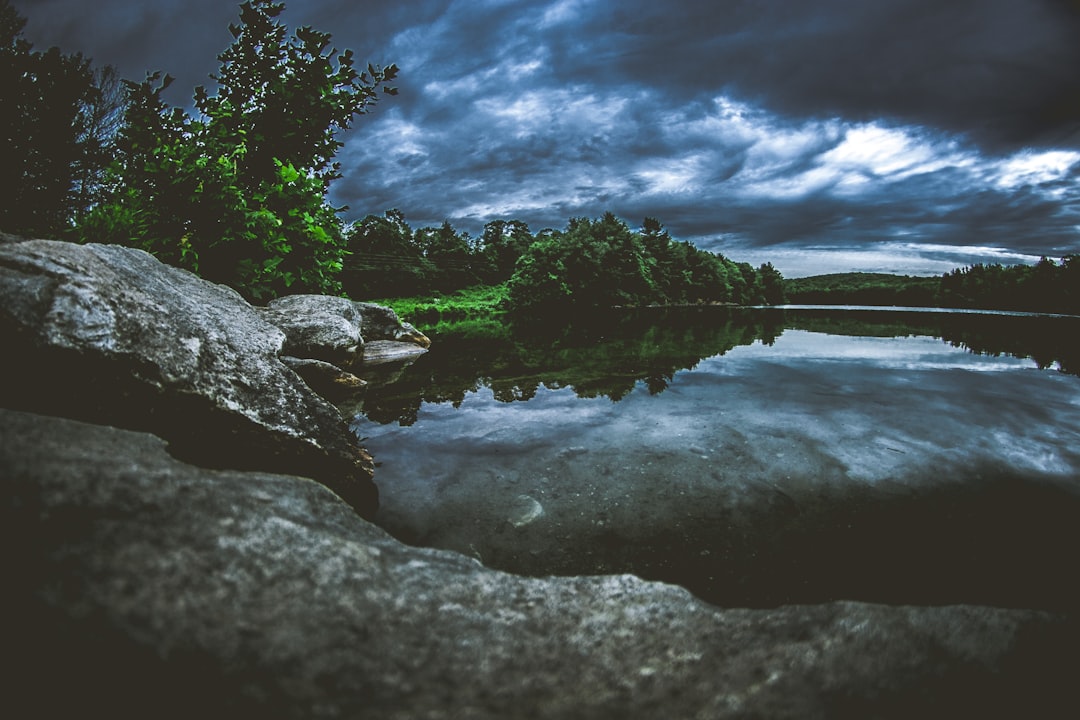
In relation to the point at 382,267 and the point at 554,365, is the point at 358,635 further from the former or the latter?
the point at 382,267

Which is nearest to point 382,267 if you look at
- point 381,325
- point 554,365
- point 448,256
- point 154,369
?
point 448,256

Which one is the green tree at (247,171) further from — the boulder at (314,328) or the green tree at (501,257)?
the green tree at (501,257)

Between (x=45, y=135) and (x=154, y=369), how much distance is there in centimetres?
2530

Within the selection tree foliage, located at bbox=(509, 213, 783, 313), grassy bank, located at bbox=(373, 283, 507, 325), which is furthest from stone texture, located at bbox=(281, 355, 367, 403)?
tree foliage, located at bbox=(509, 213, 783, 313)

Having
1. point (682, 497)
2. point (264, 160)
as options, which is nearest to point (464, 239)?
point (264, 160)

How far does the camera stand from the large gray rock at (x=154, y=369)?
8.34 ft

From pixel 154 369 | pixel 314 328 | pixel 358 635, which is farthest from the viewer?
pixel 314 328

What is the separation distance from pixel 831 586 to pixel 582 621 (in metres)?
2.01

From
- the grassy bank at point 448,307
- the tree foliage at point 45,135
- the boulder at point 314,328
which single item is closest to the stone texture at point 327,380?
the boulder at point 314,328

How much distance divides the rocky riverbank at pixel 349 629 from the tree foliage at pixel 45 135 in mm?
20776

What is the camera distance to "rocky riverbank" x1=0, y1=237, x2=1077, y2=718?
3.74 feet

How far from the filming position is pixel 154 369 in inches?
117

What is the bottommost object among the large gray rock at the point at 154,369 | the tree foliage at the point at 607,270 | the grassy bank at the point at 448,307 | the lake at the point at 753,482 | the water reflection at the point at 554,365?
the lake at the point at 753,482

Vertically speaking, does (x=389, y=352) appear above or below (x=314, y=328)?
below
